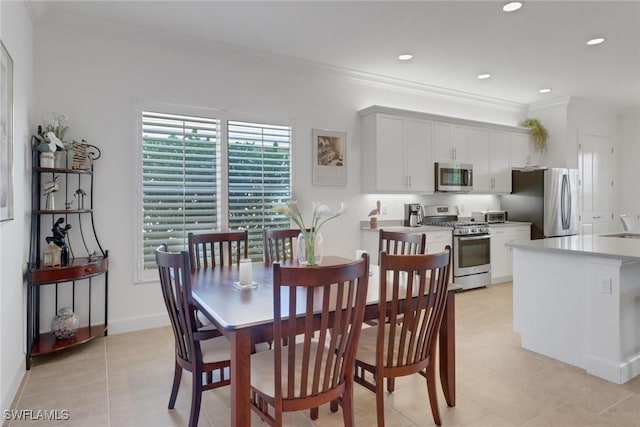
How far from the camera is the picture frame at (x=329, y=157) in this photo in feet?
15.5

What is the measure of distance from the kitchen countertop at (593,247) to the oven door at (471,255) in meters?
1.75

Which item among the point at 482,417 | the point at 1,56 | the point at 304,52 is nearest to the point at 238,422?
the point at 482,417

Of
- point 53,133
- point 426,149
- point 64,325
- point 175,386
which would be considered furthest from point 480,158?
point 64,325

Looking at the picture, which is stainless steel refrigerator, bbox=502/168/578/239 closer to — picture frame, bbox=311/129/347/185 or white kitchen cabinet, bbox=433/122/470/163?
white kitchen cabinet, bbox=433/122/470/163

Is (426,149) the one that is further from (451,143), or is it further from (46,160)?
(46,160)

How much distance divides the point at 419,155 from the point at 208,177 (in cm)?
289

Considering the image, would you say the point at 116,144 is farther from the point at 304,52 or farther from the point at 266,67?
the point at 304,52

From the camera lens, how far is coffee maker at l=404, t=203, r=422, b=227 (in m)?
5.41

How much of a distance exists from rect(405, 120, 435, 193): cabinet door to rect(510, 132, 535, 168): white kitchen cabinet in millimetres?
1878

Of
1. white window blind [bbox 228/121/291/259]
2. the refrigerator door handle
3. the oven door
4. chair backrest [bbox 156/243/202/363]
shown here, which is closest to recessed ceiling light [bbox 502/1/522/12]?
white window blind [bbox 228/121/291/259]

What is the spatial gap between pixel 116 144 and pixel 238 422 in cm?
303

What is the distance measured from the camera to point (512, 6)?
3.24 m

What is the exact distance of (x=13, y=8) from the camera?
257cm

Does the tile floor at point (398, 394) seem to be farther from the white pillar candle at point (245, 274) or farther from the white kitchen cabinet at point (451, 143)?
the white kitchen cabinet at point (451, 143)
